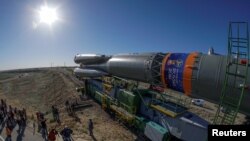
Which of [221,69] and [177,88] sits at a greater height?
[221,69]

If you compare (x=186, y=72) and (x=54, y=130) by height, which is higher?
(x=186, y=72)

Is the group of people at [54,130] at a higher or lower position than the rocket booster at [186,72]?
lower

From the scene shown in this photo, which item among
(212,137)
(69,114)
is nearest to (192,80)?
(212,137)

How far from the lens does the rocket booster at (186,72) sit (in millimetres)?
11414

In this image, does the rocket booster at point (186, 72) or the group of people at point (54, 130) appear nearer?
the rocket booster at point (186, 72)

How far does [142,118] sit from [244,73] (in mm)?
7860

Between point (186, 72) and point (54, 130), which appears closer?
point (186, 72)

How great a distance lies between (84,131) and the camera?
17719 millimetres

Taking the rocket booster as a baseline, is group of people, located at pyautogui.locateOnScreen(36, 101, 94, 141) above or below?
below

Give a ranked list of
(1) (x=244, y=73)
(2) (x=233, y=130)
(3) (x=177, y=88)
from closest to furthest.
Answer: (2) (x=233, y=130)
(1) (x=244, y=73)
(3) (x=177, y=88)

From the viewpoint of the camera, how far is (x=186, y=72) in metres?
13.1

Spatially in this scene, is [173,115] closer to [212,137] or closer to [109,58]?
[212,137]

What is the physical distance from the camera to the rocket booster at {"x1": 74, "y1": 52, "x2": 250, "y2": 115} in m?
11.4

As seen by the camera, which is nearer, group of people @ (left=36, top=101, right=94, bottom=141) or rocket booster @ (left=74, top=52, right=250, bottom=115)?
rocket booster @ (left=74, top=52, right=250, bottom=115)
